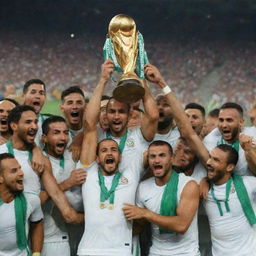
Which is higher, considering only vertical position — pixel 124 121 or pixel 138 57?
pixel 138 57

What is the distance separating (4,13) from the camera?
56.4 feet

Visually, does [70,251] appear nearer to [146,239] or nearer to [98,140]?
[146,239]

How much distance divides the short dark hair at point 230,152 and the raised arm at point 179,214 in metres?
0.35

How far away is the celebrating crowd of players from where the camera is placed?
195 inches

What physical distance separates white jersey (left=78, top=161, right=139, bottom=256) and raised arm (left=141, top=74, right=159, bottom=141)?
18.9 inches

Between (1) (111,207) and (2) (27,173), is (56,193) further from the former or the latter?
(1) (111,207)

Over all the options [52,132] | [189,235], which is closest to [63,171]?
[52,132]

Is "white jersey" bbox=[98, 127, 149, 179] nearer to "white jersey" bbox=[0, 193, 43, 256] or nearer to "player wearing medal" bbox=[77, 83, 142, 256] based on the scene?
"player wearing medal" bbox=[77, 83, 142, 256]

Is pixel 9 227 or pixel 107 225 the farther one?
pixel 107 225

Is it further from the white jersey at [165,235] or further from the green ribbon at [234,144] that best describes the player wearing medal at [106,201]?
the green ribbon at [234,144]

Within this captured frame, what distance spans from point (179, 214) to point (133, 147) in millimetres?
709

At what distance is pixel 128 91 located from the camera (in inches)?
202

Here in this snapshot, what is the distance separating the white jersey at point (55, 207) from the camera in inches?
208

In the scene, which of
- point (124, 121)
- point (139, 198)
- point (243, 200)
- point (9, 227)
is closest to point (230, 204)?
point (243, 200)
